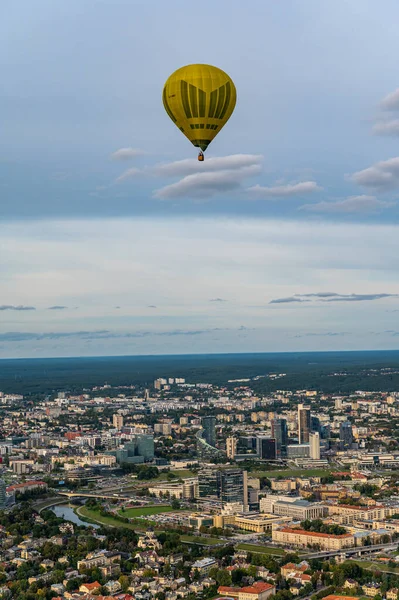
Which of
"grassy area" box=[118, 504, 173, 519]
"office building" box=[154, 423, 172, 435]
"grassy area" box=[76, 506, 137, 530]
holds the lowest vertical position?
"grassy area" box=[76, 506, 137, 530]

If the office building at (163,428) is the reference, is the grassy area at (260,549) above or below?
below

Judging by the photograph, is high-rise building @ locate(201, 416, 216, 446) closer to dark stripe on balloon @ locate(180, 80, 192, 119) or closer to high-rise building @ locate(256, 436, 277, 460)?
high-rise building @ locate(256, 436, 277, 460)

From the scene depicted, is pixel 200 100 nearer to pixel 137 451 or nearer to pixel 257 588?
pixel 257 588

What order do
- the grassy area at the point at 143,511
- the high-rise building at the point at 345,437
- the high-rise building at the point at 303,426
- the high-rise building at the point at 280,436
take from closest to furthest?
the grassy area at the point at 143,511, the high-rise building at the point at 280,436, the high-rise building at the point at 345,437, the high-rise building at the point at 303,426

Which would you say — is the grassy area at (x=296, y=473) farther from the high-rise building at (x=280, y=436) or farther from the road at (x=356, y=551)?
the road at (x=356, y=551)

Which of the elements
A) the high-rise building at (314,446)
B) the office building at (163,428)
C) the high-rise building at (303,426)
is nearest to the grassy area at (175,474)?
the high-rise building at (314,446)

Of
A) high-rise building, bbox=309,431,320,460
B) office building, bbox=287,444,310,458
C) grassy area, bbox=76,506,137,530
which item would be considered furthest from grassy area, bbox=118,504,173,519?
office building, bbox=287,444,310,458
